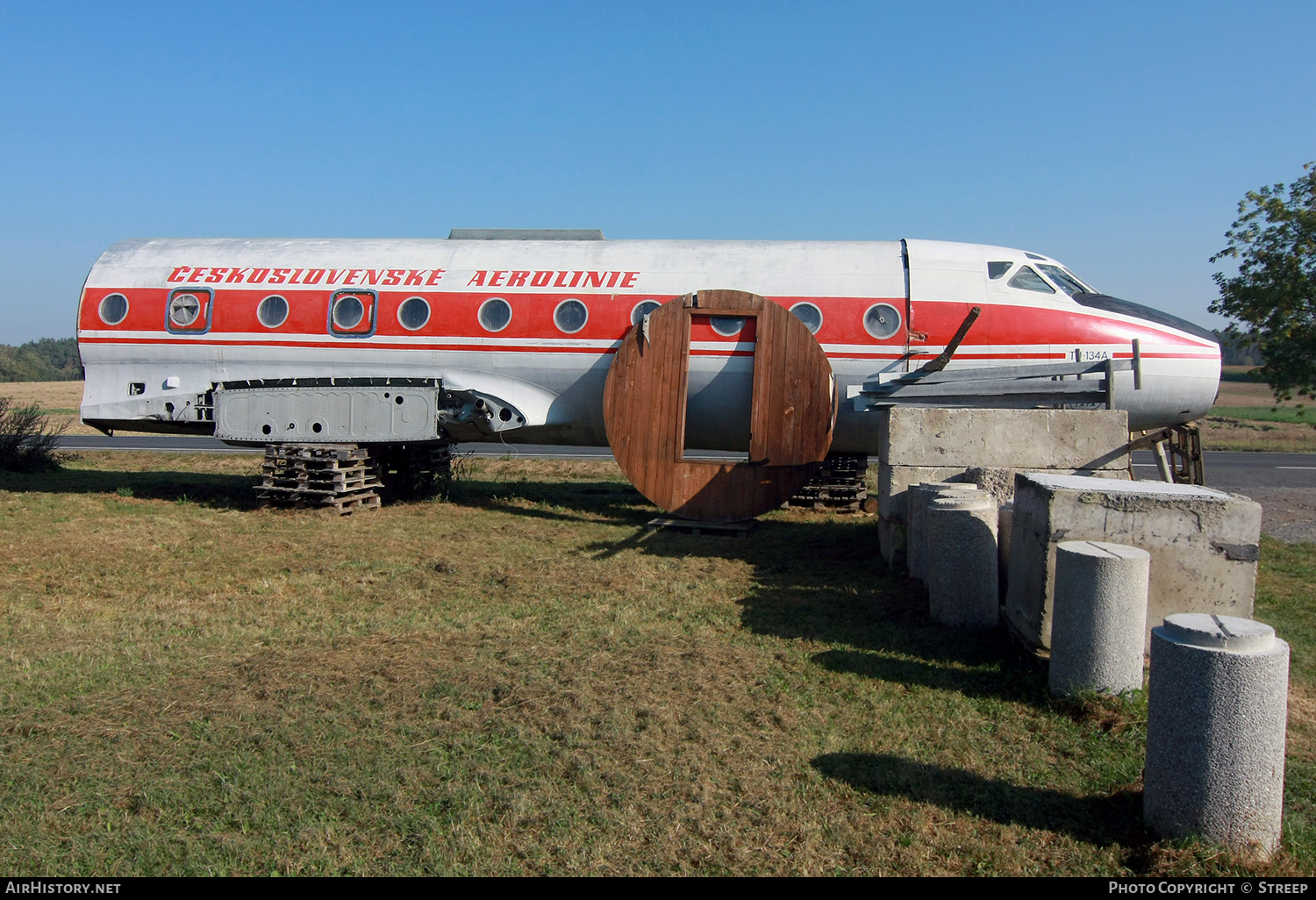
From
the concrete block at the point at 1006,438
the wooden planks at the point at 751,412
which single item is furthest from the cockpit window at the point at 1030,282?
the concrete block at the point at 1006,438

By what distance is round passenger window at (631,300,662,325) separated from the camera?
1251 cm

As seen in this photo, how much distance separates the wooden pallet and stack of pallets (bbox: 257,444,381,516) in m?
4.52

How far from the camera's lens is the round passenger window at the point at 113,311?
1331 cm

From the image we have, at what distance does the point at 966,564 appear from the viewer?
6.83m

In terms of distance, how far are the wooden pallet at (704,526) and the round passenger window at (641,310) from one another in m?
2.98

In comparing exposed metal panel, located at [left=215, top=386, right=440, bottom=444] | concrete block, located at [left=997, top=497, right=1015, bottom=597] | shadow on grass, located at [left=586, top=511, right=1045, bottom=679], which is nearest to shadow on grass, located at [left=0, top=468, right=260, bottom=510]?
exposed metal panel, located at [left=215, top=386, right=440, bottom=444]

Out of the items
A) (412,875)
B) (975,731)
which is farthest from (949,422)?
(412,875)

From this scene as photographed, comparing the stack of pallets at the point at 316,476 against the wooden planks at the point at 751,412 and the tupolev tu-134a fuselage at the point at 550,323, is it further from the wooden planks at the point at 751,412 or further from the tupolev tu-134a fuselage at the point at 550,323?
the wooden planks at the point at 751,412

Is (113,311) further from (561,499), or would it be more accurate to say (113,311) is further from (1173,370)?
(1173,370)

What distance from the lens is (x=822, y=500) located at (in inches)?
543

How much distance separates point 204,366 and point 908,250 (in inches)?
433

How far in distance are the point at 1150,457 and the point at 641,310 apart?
64.6ft

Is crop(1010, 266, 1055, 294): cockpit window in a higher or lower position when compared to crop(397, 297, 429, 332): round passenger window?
higher

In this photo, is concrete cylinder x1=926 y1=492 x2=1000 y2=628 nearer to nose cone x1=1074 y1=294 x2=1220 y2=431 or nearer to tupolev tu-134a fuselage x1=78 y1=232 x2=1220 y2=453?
tupolev tu-134a fuselage x1=78 y1=232 x2=1220 y2=453
